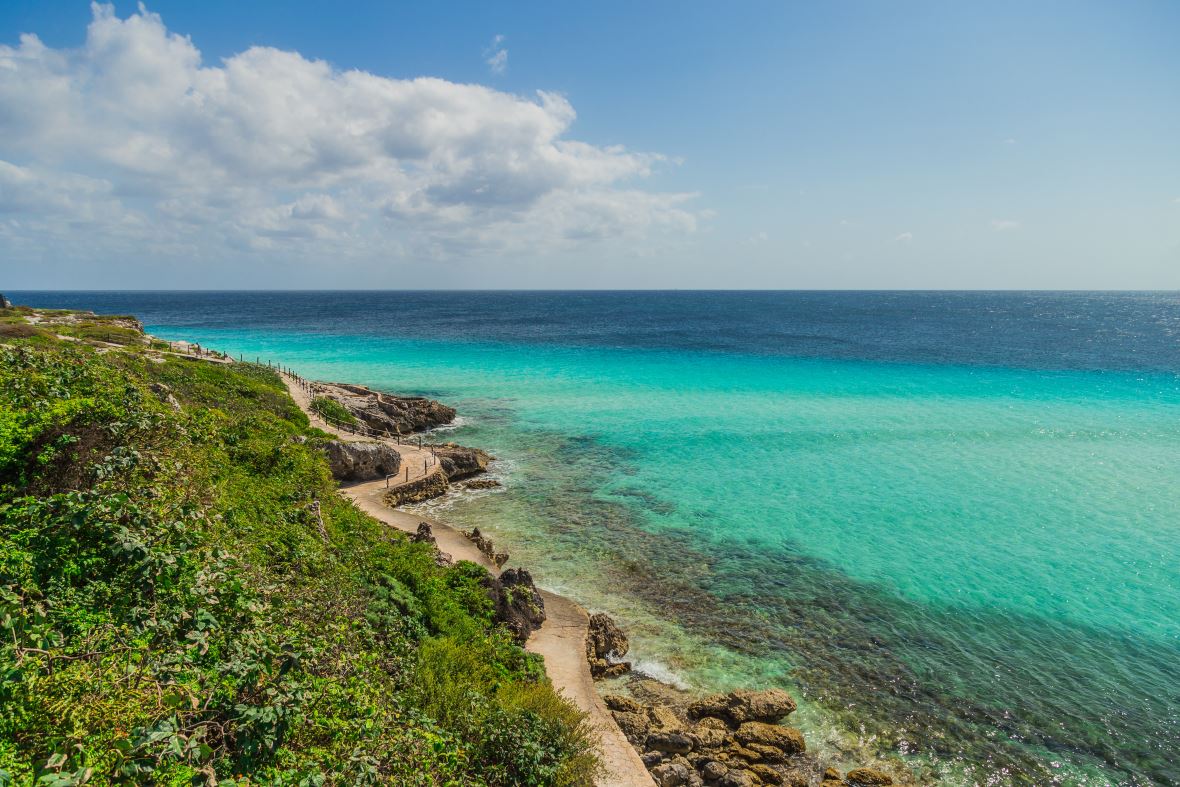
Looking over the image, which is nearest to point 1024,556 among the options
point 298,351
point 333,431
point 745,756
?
point 745,756

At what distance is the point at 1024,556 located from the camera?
2636cm

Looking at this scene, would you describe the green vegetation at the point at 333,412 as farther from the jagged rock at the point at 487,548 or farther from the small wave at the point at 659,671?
the small wave at the point at 659,671

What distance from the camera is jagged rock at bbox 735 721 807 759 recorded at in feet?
49.8

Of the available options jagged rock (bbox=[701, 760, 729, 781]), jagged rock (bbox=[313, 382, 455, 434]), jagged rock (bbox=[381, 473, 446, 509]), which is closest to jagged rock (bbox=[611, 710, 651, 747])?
jagged rock (bbox=[701, 760, 729, 781])

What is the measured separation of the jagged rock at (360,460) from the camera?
30094 mm

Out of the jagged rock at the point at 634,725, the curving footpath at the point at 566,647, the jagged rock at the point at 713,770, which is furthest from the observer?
the jagged rock at the point at 634,725

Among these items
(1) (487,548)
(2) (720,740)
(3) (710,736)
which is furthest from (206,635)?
(1) (487,548)

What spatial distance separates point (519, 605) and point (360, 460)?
16064mm

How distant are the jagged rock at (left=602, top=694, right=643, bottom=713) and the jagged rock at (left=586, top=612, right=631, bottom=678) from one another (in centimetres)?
134

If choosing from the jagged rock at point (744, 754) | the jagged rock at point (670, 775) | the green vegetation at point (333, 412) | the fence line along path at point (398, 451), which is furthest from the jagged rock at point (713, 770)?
the green vegetation at point (333, 412)

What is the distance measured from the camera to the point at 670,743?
1484 centimetres

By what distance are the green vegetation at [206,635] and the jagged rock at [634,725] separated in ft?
7.94

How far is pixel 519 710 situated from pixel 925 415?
4987cm

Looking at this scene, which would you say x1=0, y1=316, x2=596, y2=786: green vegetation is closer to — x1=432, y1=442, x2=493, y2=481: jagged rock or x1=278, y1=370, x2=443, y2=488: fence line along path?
x1=278, y1=370, x2=443, y2=488: fence line along path
